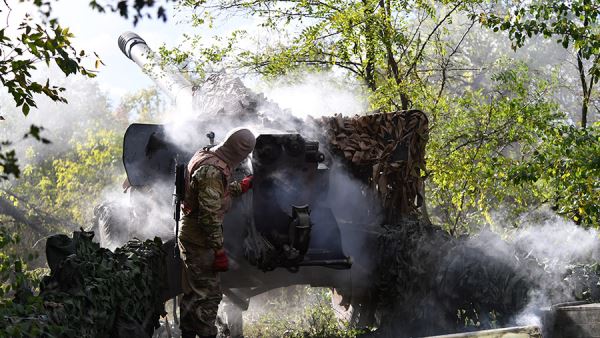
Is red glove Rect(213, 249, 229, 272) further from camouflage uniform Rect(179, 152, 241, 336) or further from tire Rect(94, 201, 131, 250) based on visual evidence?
tire Rect(94, 201, 131, 250)

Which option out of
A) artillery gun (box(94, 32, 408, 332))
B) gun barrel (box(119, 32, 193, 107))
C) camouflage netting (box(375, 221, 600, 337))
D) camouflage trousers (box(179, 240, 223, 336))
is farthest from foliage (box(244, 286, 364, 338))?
gun barrel (box(119, 32, 193, 107))

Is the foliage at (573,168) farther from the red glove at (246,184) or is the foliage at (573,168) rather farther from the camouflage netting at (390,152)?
the red glove at (246,184)

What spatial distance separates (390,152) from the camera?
31.5 feet

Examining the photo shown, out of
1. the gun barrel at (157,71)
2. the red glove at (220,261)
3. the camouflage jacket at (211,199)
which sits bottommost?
the red glove at (220,261)

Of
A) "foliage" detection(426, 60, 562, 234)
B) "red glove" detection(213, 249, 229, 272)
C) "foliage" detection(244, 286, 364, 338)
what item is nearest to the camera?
"red glove" detection(213, 249, 229, 272)

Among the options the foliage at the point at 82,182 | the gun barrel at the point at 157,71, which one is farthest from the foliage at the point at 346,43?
the foliage at the point at 82,182

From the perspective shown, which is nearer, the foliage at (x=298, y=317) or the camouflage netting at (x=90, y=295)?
the camouflage netting at (x=90, y=295)

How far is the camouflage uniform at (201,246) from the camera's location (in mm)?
7266

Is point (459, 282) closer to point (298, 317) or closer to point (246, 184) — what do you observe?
point (246, 184)

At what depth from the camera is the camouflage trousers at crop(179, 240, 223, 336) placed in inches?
293

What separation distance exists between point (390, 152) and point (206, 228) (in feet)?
10.1

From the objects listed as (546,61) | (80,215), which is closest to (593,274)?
(80,215)

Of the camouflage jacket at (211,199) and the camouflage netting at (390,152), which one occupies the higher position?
the camouflage netting at (390,152)

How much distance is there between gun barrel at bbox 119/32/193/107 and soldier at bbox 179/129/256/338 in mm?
4945
